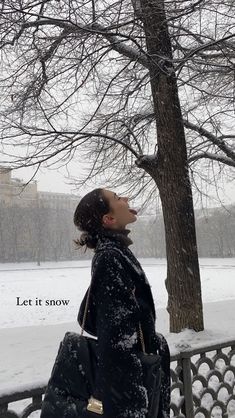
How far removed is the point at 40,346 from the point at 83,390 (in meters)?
9.49

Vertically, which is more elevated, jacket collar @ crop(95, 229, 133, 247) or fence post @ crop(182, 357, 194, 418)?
jacket collar @ crop(95, 229, 133, 247)

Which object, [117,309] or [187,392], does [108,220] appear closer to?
[117,309]

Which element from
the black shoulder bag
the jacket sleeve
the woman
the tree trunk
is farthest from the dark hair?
the tree trunk

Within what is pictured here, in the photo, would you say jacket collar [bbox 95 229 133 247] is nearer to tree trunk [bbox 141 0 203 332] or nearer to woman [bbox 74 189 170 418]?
woman [bbox 74 189 170 418]

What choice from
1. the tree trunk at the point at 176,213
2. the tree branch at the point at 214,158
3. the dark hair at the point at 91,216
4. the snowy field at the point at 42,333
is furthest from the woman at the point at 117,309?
the tree branch at the point at 214,158

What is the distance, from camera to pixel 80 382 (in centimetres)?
197

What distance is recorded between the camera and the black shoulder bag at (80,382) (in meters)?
1.93

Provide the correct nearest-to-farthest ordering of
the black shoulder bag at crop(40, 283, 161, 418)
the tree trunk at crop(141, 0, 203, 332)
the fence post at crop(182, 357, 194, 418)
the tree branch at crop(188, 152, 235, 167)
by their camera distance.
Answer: the black shoulder bag at crop(40, 283, 161, 418) → the fence post at crop(182, 357, 194, 418) → the tree trunk at crop(141, 0, 203, 332) → the tree branch at crop(188, 152, 235, 167)

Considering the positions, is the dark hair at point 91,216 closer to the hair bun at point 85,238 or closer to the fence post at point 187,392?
the hair bun at point 85,238

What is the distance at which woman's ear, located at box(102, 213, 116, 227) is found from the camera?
2.18 m

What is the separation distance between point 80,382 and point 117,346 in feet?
0.88

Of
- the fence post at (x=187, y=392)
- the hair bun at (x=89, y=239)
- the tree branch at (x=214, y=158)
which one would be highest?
the tree branch at (x=214, y=158)

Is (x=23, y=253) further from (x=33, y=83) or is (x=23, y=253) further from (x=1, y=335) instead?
(x=33, y=83)

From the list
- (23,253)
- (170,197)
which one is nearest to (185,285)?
(170,197)
